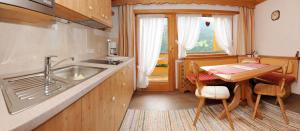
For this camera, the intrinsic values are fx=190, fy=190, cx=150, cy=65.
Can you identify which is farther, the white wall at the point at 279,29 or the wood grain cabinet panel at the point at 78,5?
the white wall at the point at 279,29

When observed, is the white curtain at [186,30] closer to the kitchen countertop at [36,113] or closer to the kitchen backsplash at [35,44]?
the kitchen backsplash at [35,44]

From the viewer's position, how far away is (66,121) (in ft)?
2.90

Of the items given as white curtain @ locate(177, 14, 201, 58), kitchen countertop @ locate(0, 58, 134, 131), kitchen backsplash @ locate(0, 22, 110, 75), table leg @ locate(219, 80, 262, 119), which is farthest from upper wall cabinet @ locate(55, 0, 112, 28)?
table leg @ locate(219, 80, 262, 119)

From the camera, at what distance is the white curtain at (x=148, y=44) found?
14.0 feet

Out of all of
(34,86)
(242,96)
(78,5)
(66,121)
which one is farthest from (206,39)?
(66,121)

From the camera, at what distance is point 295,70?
3.61 metres

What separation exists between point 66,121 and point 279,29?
4501mm

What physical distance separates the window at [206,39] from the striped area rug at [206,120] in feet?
5.99

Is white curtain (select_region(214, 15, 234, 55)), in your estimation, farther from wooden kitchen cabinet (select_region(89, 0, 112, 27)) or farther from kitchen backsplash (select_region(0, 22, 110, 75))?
kitchen backsplash (select_region(0, 22, 110, 75))

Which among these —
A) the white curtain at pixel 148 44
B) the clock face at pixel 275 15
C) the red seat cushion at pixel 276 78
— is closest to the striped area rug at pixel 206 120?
the red seat cushion at pixel 276 78

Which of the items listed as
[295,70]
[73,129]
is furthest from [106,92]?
[295,70]

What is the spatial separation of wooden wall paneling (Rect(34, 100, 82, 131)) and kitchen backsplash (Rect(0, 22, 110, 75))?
0.74 metres

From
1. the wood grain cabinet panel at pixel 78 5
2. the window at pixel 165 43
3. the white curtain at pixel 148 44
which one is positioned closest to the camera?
the wood grain cabinet panel at pixel 78 5

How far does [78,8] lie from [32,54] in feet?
1.91
